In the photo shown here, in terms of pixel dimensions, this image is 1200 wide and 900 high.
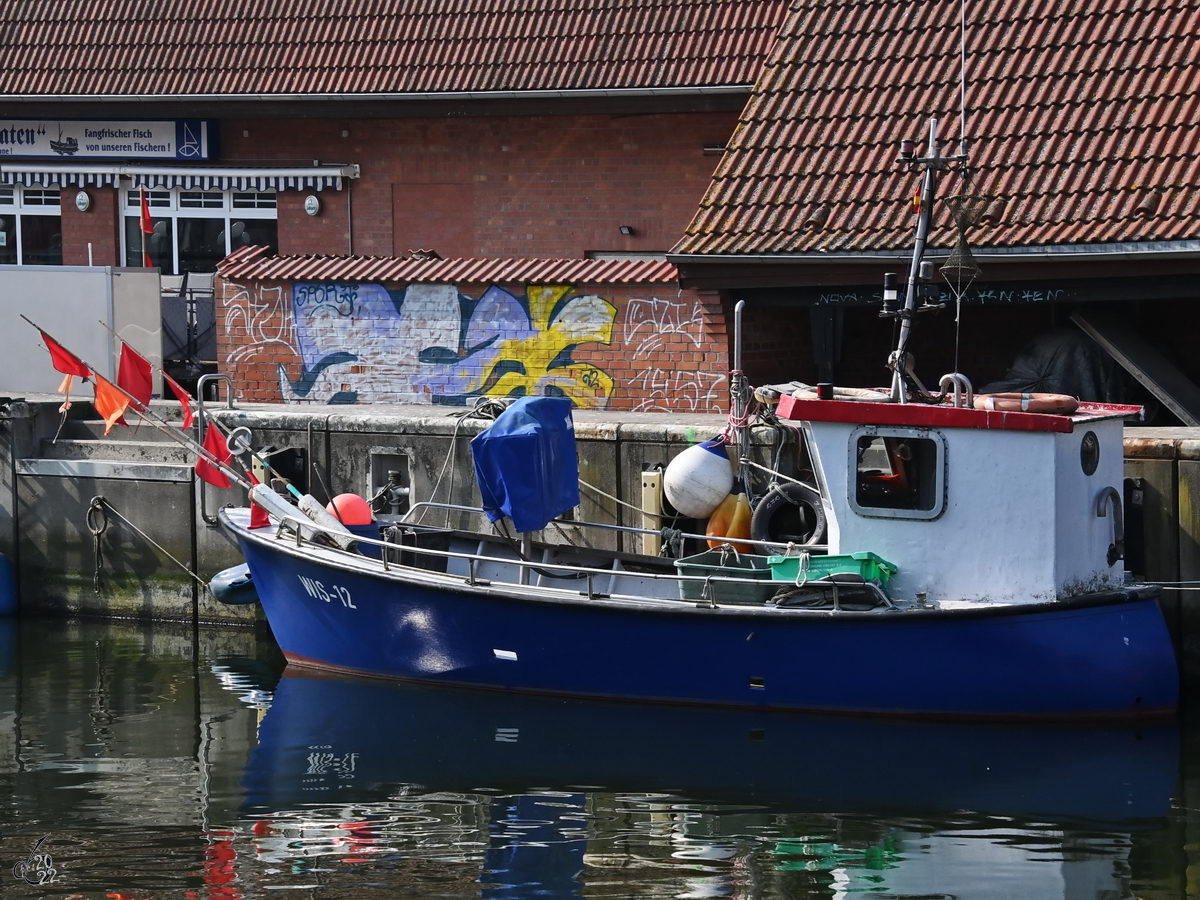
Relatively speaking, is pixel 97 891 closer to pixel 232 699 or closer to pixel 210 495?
pixel 232 699

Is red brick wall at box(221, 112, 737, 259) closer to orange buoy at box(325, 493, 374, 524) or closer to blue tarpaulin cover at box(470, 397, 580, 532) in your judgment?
orange buoy at box(325, 493, 374, 524)

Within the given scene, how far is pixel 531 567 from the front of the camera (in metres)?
12.3

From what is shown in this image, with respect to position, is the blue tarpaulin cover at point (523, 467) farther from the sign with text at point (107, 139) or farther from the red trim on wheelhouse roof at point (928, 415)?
the sign with text at point (107, 139)

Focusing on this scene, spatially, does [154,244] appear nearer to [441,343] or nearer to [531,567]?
[441,343]

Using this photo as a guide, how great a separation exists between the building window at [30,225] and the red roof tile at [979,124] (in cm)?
942

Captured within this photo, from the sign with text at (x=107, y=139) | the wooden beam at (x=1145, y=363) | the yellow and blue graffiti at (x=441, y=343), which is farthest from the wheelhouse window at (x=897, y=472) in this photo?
the sign with text at (x=107, y=139)

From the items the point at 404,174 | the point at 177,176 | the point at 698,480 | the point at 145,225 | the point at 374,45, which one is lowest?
the point at 698,480

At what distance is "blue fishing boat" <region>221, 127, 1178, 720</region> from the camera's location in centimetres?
1163

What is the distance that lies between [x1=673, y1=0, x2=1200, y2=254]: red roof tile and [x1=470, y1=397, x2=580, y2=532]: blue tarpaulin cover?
10.9 ft

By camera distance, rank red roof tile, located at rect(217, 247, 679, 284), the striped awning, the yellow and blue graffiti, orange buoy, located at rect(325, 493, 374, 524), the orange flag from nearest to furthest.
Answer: orange buoy, located at rect(325, 493, 374, 524)
the orange flag
red roof tile, located at rect(217, 247, 679, 284)
the yellow and blue graffiti
the striped awning

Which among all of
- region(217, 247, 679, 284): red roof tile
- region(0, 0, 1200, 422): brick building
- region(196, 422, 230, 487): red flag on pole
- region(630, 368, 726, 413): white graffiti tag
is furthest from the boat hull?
region(217, 247, 679, 284): red roof tile

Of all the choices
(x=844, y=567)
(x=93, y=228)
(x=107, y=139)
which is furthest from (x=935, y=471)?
(x=93, y=228)

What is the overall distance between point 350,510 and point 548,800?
152 inches

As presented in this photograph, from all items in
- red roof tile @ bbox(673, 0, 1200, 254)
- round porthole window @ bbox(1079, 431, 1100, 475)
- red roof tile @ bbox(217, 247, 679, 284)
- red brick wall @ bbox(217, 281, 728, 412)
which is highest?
red roof tile @ bbox(673, 0, 1200, 254)
